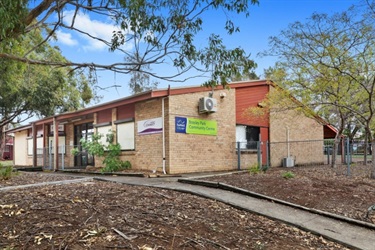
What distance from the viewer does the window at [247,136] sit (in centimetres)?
1519

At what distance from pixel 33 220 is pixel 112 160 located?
27.9 ft

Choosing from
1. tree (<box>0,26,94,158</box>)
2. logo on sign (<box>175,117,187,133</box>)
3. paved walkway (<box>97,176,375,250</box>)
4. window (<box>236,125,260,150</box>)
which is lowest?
paved walkway (<box>97,176,375,250</box>)

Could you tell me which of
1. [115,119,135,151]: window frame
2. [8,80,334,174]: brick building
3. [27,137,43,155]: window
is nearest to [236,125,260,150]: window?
[8,80,334,174]: brick building

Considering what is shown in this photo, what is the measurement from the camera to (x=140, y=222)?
4.95 m

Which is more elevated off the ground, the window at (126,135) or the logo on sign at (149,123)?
the logo on sign at (149,123)

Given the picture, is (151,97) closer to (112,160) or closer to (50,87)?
(112,160)

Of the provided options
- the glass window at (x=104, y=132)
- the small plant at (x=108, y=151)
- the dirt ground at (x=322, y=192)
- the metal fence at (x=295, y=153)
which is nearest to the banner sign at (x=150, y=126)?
the small plant at (x=108, y=151)

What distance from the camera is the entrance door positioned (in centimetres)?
1695

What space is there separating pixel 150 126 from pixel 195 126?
1.87m

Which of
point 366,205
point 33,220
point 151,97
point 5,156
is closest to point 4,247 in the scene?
point 33,220

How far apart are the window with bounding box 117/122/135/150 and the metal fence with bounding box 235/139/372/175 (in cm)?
491

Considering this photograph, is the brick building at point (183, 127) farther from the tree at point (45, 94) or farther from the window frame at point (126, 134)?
the tree at point (45, 94)

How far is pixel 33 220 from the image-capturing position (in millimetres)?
4773

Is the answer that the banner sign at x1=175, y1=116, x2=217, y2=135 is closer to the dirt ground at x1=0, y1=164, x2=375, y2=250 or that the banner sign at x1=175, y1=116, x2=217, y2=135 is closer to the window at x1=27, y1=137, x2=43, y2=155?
the dirt ground at x1=0, y1=164, x2=375, y2=250
